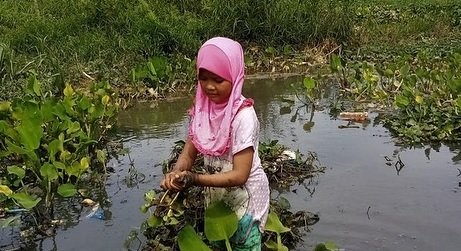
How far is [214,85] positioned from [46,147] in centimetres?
244

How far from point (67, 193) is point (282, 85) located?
512 centimetres

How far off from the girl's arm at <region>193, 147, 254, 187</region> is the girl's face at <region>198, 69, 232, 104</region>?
9.2 inches

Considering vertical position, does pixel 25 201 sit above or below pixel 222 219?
below

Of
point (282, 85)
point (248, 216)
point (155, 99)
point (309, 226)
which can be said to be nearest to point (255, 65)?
point (282, 85)

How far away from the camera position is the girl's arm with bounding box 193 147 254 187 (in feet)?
7.84

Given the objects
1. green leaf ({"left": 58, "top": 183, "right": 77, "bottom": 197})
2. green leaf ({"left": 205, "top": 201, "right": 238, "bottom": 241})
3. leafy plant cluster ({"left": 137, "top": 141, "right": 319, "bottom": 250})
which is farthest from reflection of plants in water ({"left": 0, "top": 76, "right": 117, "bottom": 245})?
green leaf ({"left": 205, "top": 201, "right": 238, "bottom": 241})

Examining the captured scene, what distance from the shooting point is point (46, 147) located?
4438 millimetres

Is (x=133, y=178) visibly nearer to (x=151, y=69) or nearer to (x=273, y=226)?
(x=273, y=226)

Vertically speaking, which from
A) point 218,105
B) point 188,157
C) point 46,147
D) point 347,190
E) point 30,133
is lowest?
point 347,190

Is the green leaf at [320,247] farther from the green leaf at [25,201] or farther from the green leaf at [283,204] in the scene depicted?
the green leaf at [25,201]

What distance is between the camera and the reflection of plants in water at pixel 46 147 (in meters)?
3.80

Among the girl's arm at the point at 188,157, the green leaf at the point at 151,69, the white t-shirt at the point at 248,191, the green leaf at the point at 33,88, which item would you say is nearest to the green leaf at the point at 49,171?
the girl's arm at the point at 188,157

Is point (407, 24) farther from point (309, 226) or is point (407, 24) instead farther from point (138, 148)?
point (309, 226)

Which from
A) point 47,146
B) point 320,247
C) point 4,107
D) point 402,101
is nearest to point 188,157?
point 320,247
